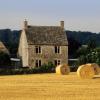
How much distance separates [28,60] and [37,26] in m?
6.27

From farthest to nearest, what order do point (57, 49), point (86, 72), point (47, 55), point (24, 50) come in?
point (24, 50) → point (57, 49) → point (47, 55) → point (86, 72)

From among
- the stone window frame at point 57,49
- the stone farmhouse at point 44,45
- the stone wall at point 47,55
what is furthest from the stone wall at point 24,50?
the stone window frame at point 57,49

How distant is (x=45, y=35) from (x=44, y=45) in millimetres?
1722

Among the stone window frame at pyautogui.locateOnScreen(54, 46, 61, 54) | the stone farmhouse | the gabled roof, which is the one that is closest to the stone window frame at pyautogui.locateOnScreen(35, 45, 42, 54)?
the stone farmhouse

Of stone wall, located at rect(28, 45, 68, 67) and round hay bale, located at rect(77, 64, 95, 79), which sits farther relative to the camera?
stone wall, located at rect(28, 45, 68, 67)

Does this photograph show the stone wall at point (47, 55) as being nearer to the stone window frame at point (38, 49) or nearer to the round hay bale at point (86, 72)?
the stone window frame at point (38, 49)

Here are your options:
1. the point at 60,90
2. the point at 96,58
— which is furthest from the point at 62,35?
the point at 60,90

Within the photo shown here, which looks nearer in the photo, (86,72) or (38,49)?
(86,72)

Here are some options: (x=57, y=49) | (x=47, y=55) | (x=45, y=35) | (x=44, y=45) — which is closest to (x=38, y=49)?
(x=44, y=45)

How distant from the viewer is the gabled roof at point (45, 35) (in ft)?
315

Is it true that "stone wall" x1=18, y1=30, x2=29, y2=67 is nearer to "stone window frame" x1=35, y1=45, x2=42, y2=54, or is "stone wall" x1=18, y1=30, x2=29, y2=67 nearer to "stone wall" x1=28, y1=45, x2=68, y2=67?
"stone wall" x1=28, y1=45, x2=68, y2=67

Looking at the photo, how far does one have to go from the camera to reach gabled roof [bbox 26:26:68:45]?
3784 inches

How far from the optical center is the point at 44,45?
96.7 m

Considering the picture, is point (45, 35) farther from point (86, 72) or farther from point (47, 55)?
point (86, 72)
